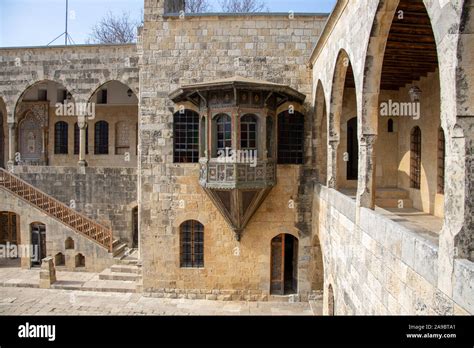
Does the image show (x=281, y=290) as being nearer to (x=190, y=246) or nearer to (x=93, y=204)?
(x=190, y=246)

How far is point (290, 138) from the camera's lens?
1267 cm

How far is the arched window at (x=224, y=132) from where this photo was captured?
11.4 metres

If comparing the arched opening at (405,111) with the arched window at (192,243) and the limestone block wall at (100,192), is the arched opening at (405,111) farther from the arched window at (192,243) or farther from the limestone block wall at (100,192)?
the limestone block wall at (100,192)

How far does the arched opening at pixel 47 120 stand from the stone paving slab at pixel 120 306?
8.05 metres

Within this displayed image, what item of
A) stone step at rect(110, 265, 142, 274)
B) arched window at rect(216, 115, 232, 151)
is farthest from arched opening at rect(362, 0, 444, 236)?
stone step at rect(110, 265, 142, 274)

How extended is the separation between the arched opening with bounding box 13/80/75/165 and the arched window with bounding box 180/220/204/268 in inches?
380

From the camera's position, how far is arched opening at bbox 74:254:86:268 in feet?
49.3

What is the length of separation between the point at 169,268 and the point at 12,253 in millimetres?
8422

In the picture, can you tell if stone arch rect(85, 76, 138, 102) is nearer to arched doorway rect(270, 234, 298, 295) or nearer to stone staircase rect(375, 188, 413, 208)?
arched doorway rect(270, 234, 298, 295)

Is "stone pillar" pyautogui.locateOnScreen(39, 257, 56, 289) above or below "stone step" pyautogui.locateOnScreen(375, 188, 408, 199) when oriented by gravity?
below

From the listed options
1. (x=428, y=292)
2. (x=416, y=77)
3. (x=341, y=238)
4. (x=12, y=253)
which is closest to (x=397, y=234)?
(x=428, y=292)

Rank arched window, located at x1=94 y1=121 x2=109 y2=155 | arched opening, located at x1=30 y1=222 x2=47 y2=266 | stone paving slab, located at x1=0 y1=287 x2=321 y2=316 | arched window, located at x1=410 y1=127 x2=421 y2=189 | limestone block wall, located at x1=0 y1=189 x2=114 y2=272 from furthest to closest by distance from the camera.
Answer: arched window, located at x1=94 y1=121 x2=109 y2=155 < arched opening, located at x1=30 y1=222 x2=47 y2=266 < limestone block wall, located at x1=0 y1=189 x2=114 y2=272 < stone paving slab, located at x1=0 y1=287 x2=321 y2=316 < arched window, located at x1=410 y1=127 x2=421 y2=189

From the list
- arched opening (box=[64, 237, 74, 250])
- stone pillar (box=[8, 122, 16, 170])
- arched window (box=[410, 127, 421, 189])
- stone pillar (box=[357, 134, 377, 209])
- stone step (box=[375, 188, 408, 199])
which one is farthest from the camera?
stone pillar (box=[8, 122, 16, 170])

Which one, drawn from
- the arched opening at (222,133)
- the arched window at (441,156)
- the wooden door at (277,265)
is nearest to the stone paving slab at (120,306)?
the wooden door at (277,265)
